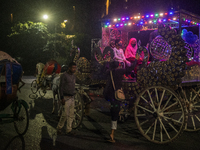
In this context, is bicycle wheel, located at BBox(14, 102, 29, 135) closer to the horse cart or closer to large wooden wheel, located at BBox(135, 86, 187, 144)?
the horse cart

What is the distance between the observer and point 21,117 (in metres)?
5.52

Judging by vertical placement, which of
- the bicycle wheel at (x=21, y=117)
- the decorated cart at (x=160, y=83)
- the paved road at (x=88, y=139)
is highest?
the decorated cart at (x=160, y=83)

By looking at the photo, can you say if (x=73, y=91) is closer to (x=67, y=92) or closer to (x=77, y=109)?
(x=67, y=92)

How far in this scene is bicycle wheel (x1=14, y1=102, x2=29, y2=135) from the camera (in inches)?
213

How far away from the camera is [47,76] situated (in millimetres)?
9156

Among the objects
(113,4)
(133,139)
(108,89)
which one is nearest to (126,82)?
(108,89)

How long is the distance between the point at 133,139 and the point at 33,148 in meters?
2.32

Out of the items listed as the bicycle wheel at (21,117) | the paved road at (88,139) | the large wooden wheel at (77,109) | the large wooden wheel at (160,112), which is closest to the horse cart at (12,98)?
the bicycle wheel at (21,117)

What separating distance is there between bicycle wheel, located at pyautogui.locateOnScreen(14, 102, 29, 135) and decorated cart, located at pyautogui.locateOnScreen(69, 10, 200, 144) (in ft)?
5.77

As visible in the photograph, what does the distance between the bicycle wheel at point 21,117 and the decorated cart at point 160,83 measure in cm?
176

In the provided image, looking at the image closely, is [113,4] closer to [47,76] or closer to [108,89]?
[47,76]

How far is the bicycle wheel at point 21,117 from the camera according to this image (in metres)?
5.41

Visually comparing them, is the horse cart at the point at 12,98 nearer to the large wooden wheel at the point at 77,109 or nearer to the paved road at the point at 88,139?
the paved road at the point at 88,139

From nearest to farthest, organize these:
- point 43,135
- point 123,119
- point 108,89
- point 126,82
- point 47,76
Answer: point 108,89
point 43,135
point 126,82
point 123,119
point 47,76
